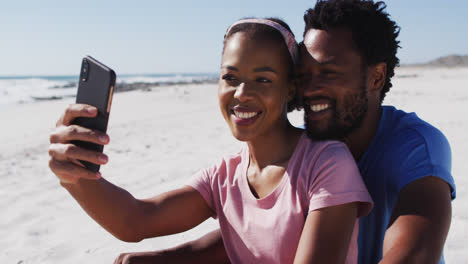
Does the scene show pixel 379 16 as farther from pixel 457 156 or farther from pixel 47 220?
pixel 457 156

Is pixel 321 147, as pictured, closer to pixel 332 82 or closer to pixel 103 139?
pixel 332 82

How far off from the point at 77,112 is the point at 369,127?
1511mm

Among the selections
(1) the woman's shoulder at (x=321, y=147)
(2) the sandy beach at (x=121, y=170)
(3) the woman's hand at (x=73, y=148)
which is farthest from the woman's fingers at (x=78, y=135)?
(2) the sandy beach at (x=121, y=170)

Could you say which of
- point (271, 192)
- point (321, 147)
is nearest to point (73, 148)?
point (271, 192)

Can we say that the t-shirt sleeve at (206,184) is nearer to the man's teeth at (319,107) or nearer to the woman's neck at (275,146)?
the woman's neck at (275,146)

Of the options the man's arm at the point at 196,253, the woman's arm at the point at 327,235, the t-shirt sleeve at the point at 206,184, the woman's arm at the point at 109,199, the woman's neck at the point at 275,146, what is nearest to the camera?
the woman's arm at the point at 327,235

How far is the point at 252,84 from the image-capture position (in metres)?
1.72

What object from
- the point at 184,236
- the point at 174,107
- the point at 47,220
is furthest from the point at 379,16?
the point at 174,107

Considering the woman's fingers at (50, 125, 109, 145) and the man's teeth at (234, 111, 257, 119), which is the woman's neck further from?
the woman's fingers at (50, 125, 109, 145)

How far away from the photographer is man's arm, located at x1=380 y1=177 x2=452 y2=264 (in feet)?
5.00

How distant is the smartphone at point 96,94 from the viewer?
5.20 ft

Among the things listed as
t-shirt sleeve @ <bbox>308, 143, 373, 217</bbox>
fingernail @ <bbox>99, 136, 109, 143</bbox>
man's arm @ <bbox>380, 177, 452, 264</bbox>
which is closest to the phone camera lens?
fingernail @ <bbox>99, 136, 109, 143</bbox>

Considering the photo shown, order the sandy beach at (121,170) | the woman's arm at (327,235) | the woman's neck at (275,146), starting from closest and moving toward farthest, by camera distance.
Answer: the woman's arm at (327,235) → the woman's neck at (275,146) → the sandy beach at (121,170)

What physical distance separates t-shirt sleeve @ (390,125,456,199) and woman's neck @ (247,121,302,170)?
474 millimetres
